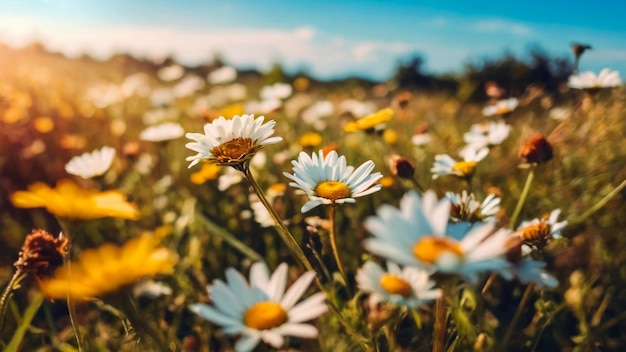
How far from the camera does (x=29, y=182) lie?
106 inches

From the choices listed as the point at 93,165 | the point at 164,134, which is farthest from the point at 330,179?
the point at 164,134

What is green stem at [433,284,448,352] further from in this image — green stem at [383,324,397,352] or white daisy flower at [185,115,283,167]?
white daisy flower at [185,115,283,167]

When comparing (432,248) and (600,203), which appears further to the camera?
(600,203)

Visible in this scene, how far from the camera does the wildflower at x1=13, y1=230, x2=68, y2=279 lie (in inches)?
38.1

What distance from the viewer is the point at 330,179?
104 cm

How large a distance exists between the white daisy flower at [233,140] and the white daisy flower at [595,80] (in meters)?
1.39

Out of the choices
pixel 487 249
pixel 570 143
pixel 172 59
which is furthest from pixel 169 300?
pixel 172 59

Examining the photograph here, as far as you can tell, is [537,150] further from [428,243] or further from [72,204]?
[72,204]

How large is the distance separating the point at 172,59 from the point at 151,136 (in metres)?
9.67

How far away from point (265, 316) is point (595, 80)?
1.71 m

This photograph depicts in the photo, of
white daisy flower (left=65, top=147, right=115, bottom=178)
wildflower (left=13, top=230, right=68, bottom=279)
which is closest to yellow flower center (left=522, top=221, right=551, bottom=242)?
wildflower (left=13, top=230, right=68, bottom=279)

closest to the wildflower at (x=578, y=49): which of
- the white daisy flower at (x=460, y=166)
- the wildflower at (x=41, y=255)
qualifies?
the white daisy flower at (x=460, y=166)

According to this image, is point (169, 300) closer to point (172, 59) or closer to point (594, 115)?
point (594, 115)

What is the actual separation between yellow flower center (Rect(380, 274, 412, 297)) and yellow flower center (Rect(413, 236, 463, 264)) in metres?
0.14
